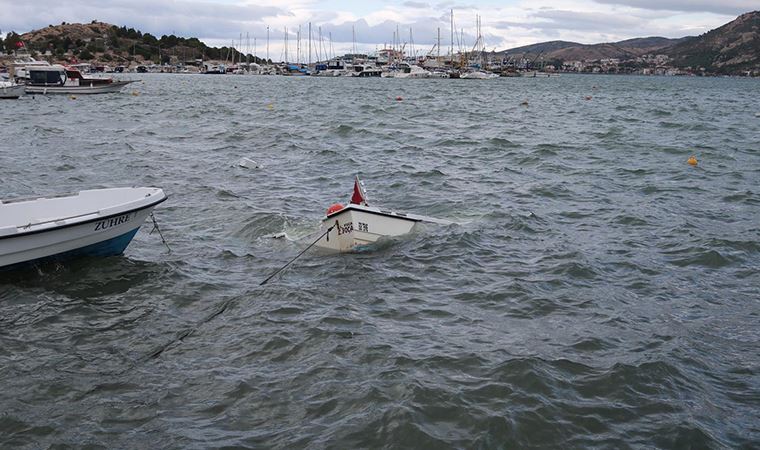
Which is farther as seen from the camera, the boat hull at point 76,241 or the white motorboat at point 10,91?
the white motorboat at point 10,91

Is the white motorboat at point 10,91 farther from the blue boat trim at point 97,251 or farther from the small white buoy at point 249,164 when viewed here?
the blue boat trim at point 97,251

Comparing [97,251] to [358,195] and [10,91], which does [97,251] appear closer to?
[358,195]

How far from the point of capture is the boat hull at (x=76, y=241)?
10961 mm

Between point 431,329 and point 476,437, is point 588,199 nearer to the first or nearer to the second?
point 431,329

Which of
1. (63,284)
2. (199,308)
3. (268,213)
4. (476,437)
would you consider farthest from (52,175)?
(476,437)

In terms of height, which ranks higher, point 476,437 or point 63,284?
point 63,284

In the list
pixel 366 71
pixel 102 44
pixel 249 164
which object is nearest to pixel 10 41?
pixel 102 44

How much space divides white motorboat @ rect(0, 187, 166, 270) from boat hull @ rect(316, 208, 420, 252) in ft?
11.1

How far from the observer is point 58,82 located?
2283 inches

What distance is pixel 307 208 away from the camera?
1731 cm

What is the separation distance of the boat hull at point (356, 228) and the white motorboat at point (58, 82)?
52.6 metres

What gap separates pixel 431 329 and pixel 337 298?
1.90 m

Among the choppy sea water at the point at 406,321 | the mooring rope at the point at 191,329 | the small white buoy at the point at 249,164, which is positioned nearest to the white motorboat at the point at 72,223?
the choppy sea water at the point at 406,321

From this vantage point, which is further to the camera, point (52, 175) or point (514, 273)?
point (52, 175)
